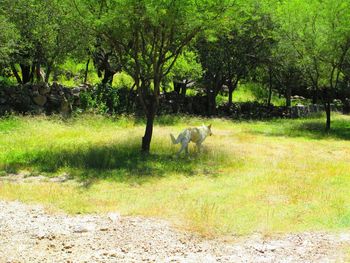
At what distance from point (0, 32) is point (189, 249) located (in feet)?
58.1

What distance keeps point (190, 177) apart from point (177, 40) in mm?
5793

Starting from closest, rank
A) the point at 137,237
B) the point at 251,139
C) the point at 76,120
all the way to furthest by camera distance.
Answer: the point at 137,237, the point at 251,139, the point at 76,120

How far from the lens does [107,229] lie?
820 centimetres

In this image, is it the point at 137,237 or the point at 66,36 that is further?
the point at 66,36

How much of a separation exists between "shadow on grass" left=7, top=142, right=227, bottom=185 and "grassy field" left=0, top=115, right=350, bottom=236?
0.03 metres

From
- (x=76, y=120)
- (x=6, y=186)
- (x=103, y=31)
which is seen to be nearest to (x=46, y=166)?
(x=6, y=186)

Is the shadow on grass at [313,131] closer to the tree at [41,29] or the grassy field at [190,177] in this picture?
the grassy field at [190,177]

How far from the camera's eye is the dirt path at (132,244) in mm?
7082

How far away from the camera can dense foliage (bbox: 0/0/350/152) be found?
1438cm

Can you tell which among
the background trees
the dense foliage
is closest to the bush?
the dense foliage

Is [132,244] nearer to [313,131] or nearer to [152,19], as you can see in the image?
[152,19]

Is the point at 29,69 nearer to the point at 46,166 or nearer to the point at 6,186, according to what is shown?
the point at 46,166

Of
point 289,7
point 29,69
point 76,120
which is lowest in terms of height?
point 76,120

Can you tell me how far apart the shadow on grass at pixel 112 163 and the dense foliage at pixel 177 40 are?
1.34 metres
